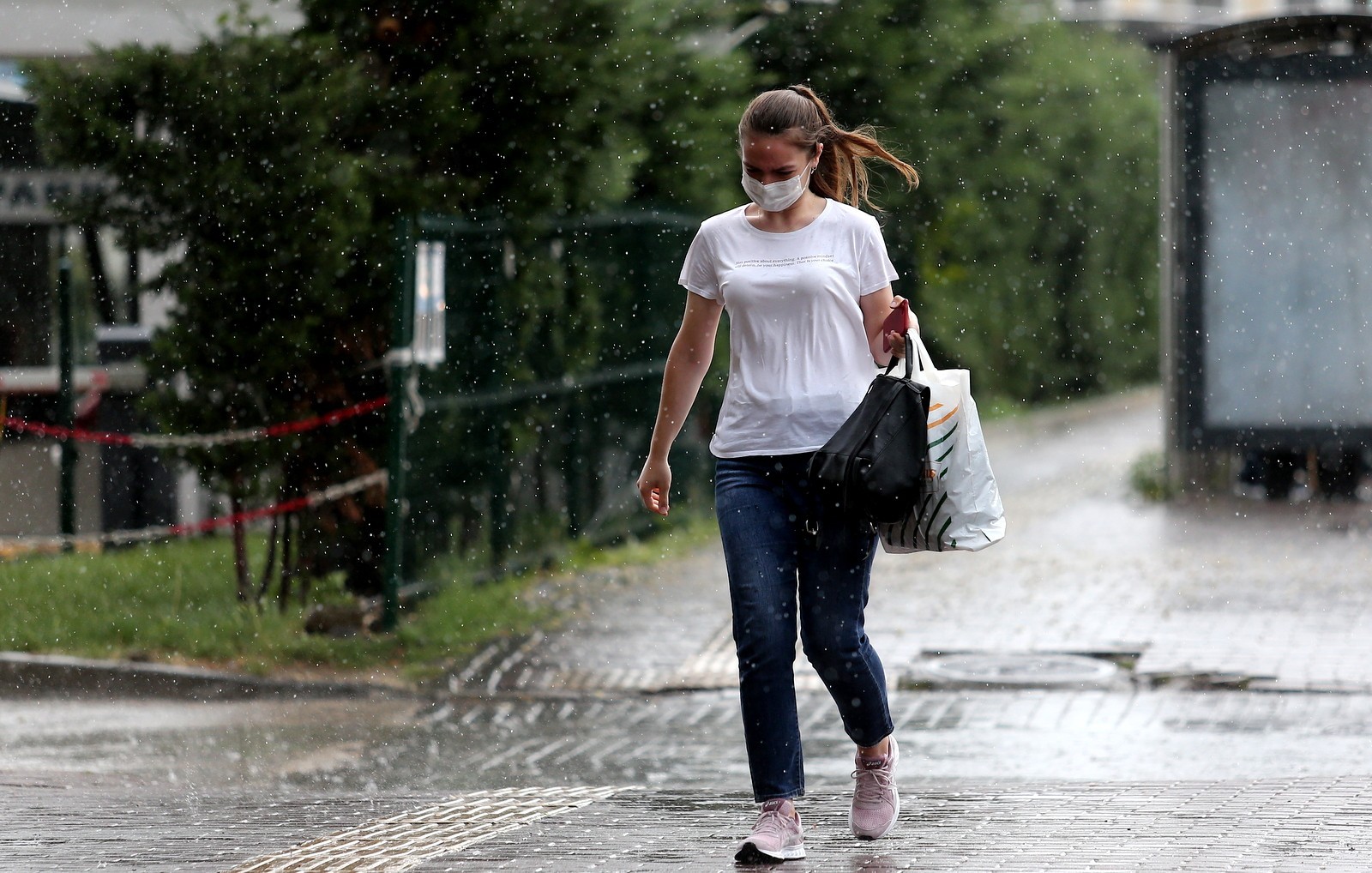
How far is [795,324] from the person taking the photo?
15.3 feet

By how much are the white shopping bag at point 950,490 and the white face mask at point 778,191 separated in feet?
1.45

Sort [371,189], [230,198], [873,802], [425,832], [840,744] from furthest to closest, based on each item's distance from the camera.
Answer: [371,189]
[230,198]
[840,744]
[425,832]
[873,802]

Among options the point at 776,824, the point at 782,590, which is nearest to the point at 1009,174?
the point at 782,590

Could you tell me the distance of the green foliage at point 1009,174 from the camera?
53.8ft

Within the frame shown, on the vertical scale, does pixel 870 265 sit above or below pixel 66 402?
above

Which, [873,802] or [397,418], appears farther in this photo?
[397,418]

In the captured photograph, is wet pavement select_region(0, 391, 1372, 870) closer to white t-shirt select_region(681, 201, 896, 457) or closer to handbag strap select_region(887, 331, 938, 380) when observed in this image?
white t-shirt select_region(681, 201, 896, 457)

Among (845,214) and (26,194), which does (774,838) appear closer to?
(845,214)

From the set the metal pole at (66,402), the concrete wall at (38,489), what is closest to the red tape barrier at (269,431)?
the metal pole at (66,402)

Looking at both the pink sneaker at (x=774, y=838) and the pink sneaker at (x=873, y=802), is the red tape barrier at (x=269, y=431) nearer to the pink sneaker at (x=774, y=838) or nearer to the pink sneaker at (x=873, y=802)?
the pink sneaker at (x=873, y=802)

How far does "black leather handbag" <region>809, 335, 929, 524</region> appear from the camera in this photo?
4.45 meters

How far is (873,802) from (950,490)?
0.84m

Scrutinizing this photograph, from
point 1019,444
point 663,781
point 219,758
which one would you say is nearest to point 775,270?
point 663,781

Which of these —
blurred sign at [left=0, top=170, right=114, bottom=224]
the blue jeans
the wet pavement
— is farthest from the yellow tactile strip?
blurred sign at [left=0, top=170, right=114, bottom=224]
